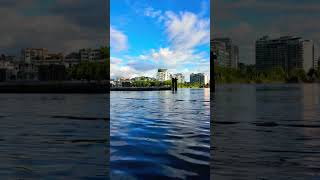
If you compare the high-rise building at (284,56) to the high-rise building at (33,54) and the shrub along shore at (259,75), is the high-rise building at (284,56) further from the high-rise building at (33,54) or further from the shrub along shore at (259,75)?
the high-rise building at (33,54)

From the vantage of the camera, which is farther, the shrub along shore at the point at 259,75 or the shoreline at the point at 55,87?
the shoreline at the point at 55,87

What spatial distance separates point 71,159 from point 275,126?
8340mm

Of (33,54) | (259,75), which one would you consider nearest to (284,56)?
(259,75)

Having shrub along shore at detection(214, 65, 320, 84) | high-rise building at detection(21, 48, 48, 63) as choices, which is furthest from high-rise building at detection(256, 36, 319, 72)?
high-rise building at detection(21, 48, 48, 63)

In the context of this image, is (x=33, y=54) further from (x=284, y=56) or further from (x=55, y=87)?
(x=284, y=56)

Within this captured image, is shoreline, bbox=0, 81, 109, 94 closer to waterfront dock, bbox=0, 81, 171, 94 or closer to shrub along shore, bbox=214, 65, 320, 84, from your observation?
waterfront dock, bbox=0, 81, 171, 94

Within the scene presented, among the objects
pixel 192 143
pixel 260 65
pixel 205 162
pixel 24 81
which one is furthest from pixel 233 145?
pixel 24 81

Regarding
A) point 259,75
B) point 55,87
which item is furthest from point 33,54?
point 259,75

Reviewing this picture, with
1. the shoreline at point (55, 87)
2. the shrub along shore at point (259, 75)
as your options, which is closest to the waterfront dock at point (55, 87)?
the shoreline at point (55, 87)

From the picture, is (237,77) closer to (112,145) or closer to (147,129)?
(147,129)

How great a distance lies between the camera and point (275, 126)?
15055mm

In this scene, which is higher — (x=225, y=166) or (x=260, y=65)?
(x=260, y=65)

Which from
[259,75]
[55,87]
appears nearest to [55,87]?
[55,87]

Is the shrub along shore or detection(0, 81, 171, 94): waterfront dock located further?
detection(0, 81, 171, 94): waterfront dock
